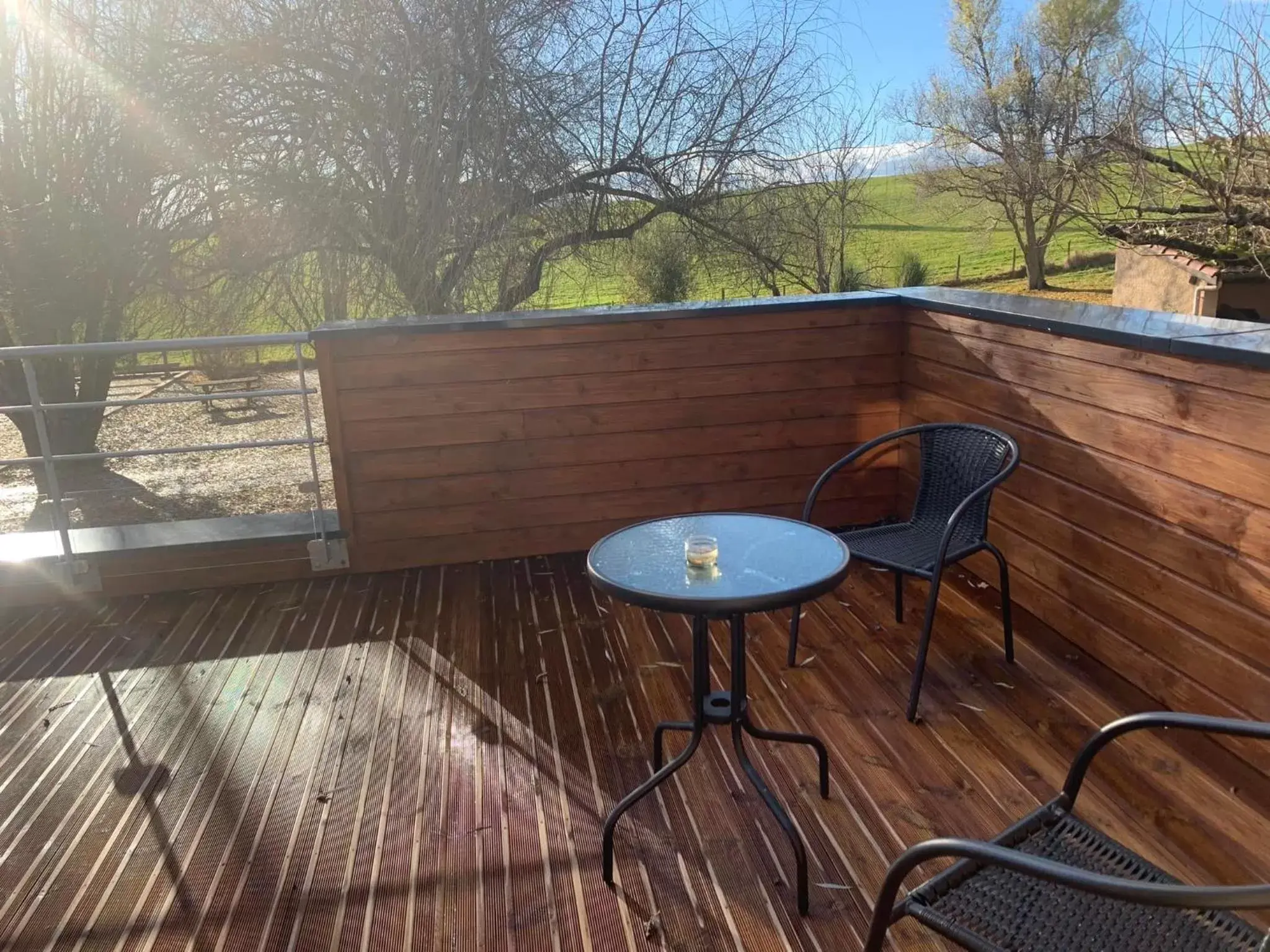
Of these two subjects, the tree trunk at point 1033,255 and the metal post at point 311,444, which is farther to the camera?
the tree trunk at point 1033,255

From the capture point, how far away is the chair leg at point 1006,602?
238 cm

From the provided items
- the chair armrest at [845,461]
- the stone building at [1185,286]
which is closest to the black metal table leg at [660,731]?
the chair armrest at [845,461]

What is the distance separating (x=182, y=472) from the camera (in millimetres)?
8156

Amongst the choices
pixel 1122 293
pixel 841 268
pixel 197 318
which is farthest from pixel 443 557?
pixel 1122 293

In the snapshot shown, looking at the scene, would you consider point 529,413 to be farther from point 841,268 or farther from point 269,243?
point 841,268

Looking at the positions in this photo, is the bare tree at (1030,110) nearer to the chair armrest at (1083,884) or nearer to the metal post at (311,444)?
the metal post at (311,444)

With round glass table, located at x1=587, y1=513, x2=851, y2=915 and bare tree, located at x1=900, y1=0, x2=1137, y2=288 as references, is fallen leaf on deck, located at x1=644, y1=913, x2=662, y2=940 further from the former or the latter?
bare tree, located at x1=900, y1=0, x2=1137, y2=288

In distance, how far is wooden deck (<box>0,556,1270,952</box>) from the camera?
1634 millimetres

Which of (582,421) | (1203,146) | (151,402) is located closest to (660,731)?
(582,421)

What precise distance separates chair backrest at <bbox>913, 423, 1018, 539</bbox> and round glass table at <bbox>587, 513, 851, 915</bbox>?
25.0 inches

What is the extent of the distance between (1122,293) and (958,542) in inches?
443

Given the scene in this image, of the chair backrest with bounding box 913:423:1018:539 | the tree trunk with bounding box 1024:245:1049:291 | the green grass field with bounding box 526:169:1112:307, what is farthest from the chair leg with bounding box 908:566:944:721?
the tree trunk with bounding box 1024:245:1049:291

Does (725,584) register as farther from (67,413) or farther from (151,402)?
(67,413)

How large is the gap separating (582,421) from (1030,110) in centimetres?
1134
